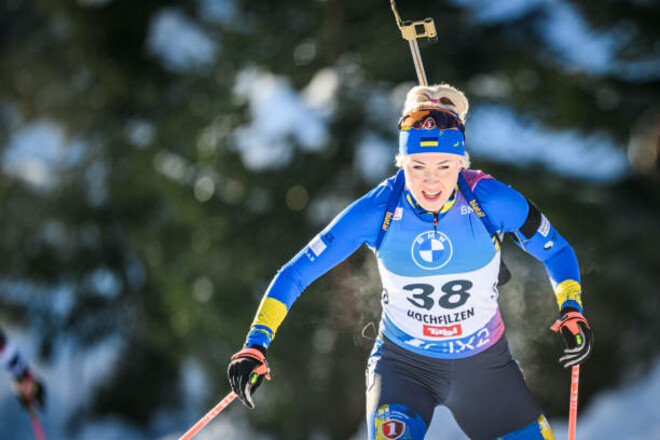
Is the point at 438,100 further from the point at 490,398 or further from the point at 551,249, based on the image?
the point at 490,398

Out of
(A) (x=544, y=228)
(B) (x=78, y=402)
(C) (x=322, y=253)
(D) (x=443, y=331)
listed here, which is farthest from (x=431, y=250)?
(B) (x=78, y=402)

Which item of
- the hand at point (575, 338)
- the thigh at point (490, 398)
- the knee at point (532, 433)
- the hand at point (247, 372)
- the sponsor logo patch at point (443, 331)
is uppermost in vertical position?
the hand at point (247, 372)

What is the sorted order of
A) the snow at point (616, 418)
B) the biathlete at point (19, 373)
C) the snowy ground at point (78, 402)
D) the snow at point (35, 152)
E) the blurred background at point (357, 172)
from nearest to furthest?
the biathlete at point (19, 373)
the snow at point (616, 418)
the blurred background at point (357, 172)
the snowy ground at point (78, 402)
the snow at point (35, 152)

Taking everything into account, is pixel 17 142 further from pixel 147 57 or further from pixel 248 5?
pixel 248 5

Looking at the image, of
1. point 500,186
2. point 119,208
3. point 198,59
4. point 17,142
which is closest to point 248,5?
point 198,59

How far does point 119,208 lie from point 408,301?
32.5ft

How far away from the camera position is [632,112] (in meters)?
8.46

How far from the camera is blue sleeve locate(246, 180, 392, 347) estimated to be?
3027 mm

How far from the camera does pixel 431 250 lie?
9.82 feet

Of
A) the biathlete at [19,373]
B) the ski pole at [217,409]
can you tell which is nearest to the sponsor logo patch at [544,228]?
the ski pole at [217,409]

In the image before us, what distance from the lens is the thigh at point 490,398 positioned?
9.76 ft

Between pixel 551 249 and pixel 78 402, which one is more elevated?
pixel 551 249

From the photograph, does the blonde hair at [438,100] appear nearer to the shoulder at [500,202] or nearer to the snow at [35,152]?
the shoulder at [500,202]

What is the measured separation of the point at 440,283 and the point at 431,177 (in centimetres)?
47
